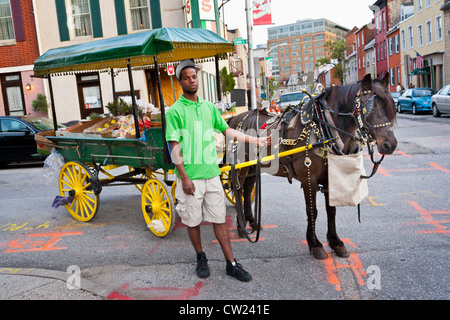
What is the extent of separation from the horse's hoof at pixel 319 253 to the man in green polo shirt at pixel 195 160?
2.86 feet

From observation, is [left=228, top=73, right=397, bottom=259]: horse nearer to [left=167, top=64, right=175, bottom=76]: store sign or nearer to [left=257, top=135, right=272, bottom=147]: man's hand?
[left=257, top=135, right=272, bottom=147]: man's hand

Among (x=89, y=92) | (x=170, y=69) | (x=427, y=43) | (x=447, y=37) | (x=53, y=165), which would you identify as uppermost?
(x=427, y=43)

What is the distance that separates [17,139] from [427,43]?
33.8m

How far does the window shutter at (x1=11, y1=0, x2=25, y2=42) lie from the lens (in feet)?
60.3

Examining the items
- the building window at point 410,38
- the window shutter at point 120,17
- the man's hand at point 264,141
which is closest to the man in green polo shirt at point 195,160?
the man's hand at point 264,141

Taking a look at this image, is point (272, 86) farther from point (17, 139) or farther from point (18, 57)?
point (17, 139)

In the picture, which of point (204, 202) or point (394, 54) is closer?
point (204, 202)

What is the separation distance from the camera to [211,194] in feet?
13.1

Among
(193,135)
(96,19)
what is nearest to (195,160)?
(193,135)

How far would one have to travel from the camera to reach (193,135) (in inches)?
153

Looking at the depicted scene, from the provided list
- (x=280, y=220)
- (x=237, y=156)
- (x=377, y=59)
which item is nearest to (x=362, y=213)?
(x=280, y=220)

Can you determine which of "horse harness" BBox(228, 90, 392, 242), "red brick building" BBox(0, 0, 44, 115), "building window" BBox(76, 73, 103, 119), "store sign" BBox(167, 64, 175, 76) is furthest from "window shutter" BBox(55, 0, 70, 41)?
"horse harness" BBox(228, 90, 392, 242)

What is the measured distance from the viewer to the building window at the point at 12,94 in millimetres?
19125

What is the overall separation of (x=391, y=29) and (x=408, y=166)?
132ft
